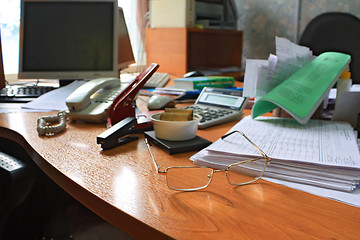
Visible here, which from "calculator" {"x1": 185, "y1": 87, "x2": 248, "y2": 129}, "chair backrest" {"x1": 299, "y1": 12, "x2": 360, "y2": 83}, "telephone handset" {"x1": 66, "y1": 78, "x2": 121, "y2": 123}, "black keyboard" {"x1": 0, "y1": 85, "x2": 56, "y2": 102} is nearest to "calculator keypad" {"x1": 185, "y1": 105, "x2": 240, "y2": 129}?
"calculator" {"x1": 185, "y1": 87, "x2": 248, "y2": 129}

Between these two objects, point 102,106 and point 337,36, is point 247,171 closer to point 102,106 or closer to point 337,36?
point 102,106

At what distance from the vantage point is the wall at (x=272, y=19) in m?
2.70

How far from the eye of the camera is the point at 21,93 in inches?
53.8

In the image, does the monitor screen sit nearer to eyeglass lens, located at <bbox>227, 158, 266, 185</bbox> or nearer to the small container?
the small container

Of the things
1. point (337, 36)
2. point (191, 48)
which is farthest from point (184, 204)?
point (191, 48)

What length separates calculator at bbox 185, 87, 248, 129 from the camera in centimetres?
95

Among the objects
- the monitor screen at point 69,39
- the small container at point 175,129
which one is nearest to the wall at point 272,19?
the monitor screen at point 69,39

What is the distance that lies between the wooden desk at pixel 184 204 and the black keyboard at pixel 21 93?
67 centimetres

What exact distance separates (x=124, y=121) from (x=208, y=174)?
29cm

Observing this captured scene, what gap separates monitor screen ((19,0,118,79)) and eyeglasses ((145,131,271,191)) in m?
0.90

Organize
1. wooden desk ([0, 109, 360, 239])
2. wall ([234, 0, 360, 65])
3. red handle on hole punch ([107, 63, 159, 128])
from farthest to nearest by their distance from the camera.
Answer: wall ([234, 0, 360, 65])
red handle on hole punch ([107, 63, 159, 128])
wooden desk ([0, 109, 360, 239])

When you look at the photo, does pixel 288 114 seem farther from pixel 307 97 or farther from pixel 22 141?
pixel 22 141

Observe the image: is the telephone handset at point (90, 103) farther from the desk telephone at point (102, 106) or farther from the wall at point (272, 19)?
the wall at point (272, 19)

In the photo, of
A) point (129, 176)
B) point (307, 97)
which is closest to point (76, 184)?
point (129, 176)
